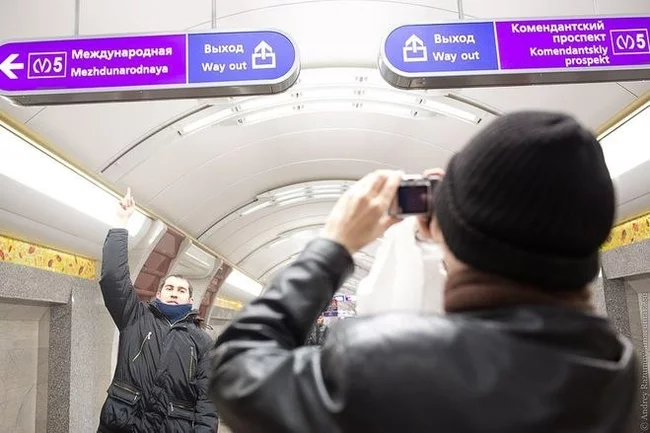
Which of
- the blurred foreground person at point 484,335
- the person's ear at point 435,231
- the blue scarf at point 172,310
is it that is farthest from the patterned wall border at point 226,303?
the blurred foreground person at point 484,335

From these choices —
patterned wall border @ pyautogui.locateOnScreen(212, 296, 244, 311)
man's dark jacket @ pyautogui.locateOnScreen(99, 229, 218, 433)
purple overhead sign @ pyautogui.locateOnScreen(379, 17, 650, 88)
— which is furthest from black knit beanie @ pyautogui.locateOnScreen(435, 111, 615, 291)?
patterned wall border @ pyautogui.locateOnScreen(212, 296, 244, 311)

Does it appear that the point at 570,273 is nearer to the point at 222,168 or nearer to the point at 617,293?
the point at 617,293

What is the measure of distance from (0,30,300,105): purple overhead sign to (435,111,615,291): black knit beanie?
2776 mm

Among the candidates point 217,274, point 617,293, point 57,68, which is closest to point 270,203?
point 217,274

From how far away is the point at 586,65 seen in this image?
3574mm

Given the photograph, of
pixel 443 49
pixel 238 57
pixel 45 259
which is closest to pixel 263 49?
pixel 238 57

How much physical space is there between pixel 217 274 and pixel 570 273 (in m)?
11.9

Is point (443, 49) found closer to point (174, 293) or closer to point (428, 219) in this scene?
point (174, 293)

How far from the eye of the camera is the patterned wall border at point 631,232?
632 centimetres

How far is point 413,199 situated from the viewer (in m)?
1.16

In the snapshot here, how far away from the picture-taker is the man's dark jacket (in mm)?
3703

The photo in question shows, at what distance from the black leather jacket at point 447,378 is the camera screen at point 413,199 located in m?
0.28

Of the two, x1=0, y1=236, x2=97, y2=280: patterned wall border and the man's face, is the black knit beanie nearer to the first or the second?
the man's face

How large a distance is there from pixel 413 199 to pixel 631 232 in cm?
628
